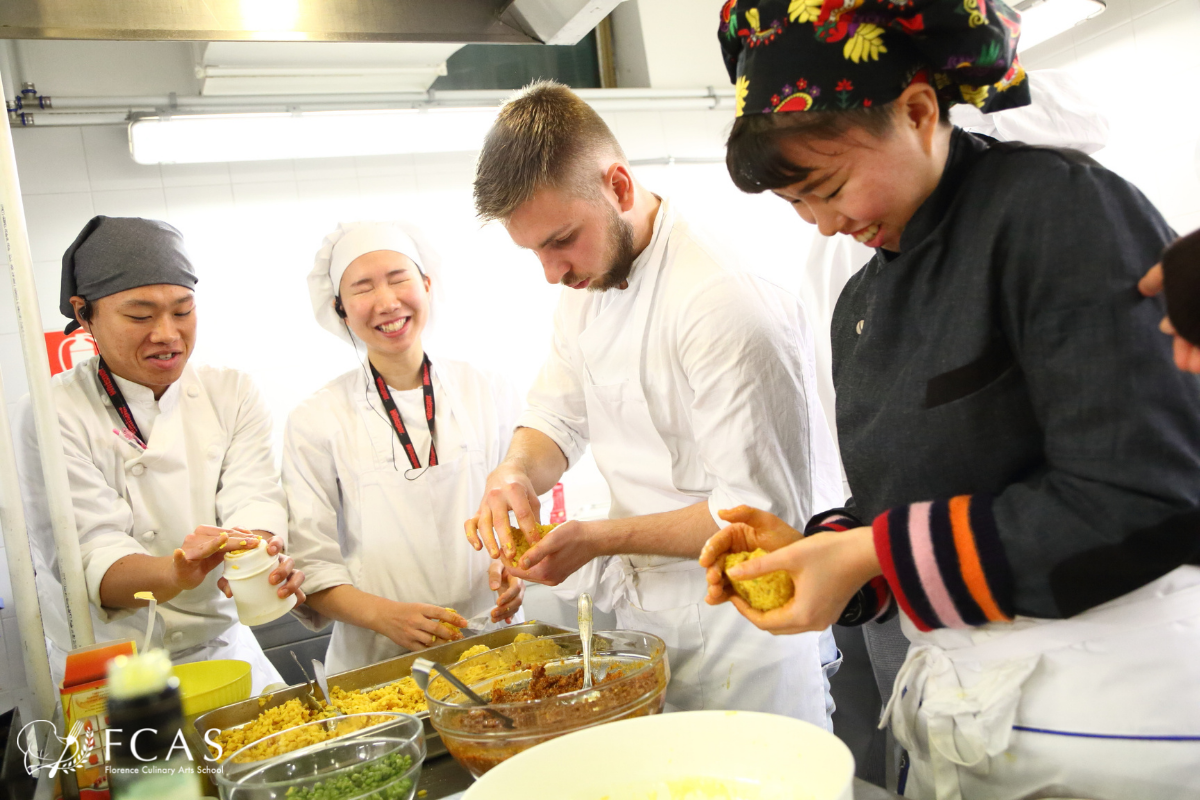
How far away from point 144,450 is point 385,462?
0.64 m

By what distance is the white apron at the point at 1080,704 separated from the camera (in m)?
0.96

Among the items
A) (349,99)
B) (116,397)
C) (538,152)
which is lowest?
(116,397)

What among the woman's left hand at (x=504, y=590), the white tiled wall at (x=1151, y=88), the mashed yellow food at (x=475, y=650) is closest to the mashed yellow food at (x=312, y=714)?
the mashed yellow food at (x=475, y=650)

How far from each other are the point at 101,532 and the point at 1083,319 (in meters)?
2.23

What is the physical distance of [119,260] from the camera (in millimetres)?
2303

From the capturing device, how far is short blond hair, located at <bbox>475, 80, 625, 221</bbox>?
1.74 m

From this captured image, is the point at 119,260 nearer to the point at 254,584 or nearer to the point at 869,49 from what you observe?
the point at 254,584

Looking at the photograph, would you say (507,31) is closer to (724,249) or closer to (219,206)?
(724,249)

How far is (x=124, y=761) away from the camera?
1141 mm

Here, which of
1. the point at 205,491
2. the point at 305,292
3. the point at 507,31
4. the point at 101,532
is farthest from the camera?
the point at 305,292

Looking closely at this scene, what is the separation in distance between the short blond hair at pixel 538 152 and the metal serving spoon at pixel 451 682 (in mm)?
919

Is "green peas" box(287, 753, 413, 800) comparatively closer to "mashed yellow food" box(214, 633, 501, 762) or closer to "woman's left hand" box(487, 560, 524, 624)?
"mashed yellow food" box(214, 633, 501, 762)

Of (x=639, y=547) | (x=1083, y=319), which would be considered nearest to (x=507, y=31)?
(x=639, y=547)

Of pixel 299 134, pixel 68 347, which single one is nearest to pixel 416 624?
pixel 299 134
